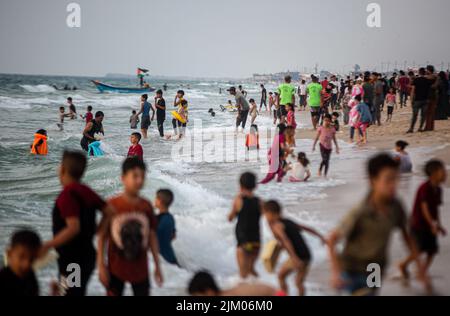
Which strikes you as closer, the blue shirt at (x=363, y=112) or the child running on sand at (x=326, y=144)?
the child running on sand at (x=326, y=144)

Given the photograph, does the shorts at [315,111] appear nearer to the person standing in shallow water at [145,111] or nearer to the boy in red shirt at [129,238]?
the person standing in shallow water at [145,111]

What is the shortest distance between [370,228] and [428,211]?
130 centimetres

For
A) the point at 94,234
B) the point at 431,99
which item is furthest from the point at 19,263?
the point at 431,99

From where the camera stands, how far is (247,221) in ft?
14.9

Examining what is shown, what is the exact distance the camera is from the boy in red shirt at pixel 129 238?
3674mm

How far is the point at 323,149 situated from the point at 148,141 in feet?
30.8

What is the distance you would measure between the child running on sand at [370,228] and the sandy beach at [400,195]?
1168mm

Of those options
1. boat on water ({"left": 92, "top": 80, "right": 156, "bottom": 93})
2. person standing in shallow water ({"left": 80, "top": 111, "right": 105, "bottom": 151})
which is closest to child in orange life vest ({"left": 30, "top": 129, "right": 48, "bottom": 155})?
person standing in shallow water ({"left": 80, "top": 111, "right": 105, "bottom": 151})

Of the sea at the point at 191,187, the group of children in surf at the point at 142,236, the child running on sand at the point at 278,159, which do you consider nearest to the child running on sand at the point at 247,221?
the group of children in surf at the point at 142,236

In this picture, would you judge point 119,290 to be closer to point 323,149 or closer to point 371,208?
point 371,208

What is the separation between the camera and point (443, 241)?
5711mm

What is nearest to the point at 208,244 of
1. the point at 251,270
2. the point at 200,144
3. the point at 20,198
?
the point at 251,270

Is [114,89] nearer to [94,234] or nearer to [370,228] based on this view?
[94,234]
